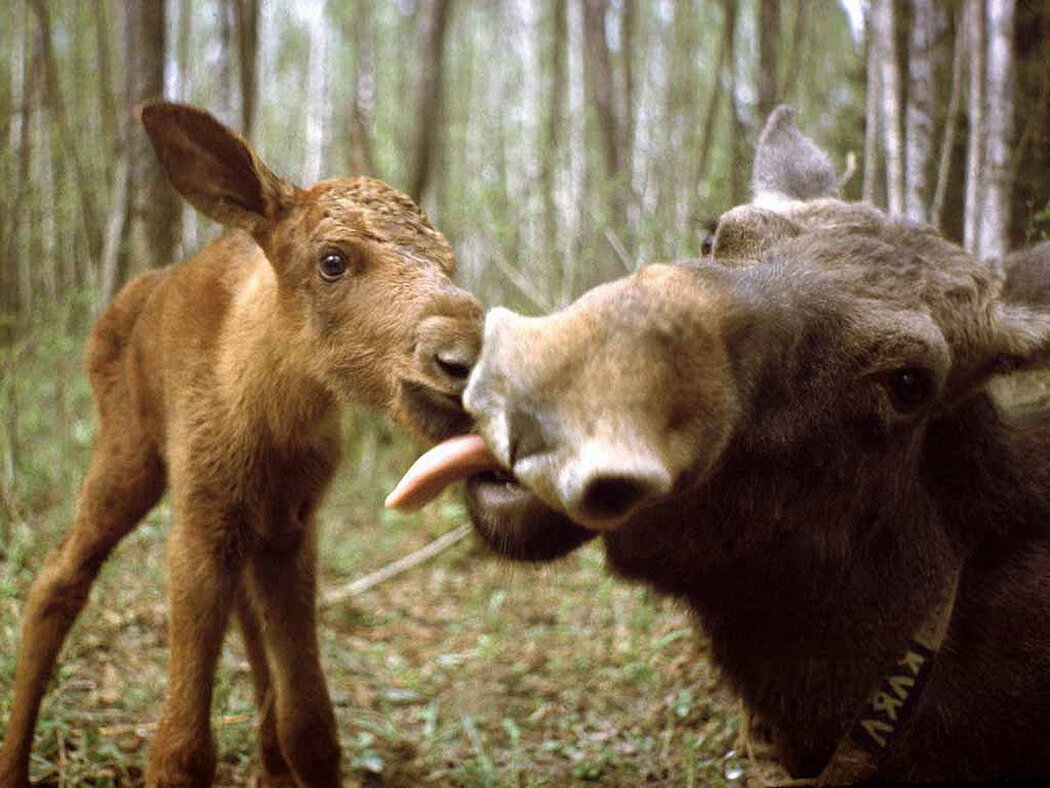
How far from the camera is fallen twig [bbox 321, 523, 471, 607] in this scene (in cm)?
745

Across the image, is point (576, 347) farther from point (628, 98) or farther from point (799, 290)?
point (628, 98)

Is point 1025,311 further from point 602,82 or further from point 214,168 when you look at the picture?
point 602,82

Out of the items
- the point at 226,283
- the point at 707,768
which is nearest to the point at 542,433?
the point at 226,283

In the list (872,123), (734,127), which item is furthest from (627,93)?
(872,123)

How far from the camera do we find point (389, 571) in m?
7.87

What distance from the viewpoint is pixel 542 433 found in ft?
7.24

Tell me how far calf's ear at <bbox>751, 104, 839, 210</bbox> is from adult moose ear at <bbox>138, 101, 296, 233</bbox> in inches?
82.2

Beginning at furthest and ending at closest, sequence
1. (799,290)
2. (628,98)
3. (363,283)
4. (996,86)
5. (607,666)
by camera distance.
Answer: (628,98) < (607,666) < (996,86) < (363,283) < (799,290)

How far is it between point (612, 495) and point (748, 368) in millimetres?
789

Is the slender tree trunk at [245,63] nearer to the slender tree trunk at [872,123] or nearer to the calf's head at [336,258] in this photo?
the calf's head at [336,258]

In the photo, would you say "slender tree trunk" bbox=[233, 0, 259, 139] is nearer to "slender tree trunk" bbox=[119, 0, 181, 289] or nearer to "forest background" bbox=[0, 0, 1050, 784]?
"forest background" bbox=[0, 0, 1050, 784]

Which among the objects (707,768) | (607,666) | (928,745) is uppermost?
(928,745)

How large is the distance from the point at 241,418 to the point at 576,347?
2.26 m

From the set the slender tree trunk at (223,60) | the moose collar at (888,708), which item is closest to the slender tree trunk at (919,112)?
the moose collar at (888,708)
